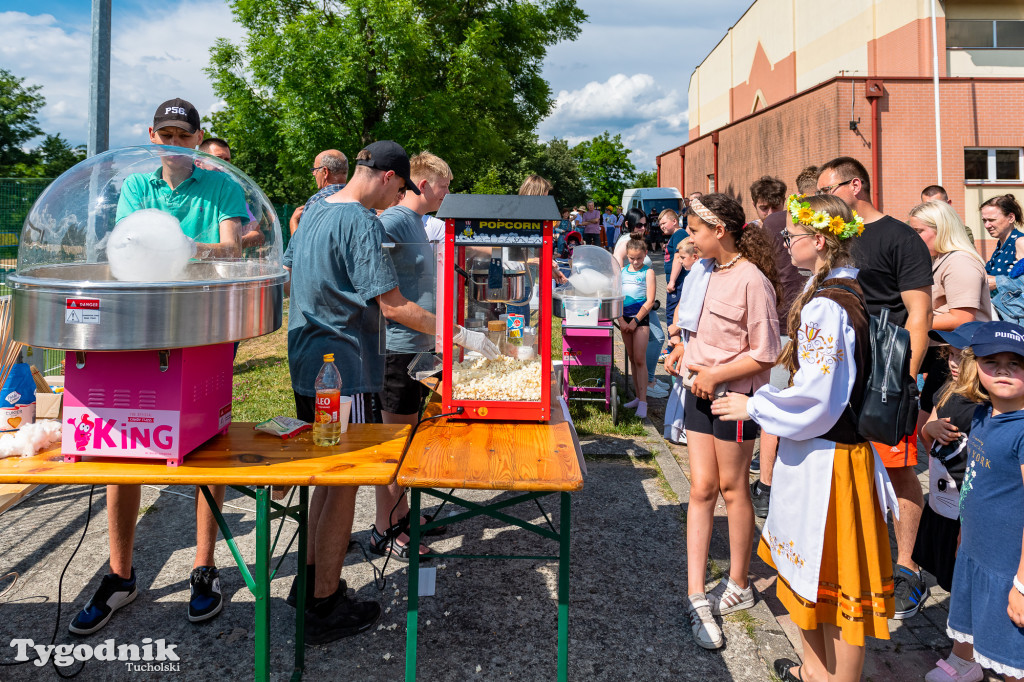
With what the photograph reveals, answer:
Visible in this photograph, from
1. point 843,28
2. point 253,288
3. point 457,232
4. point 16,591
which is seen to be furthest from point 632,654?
point 843,28

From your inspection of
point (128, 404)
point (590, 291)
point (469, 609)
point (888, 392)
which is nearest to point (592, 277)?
point (590, 291)

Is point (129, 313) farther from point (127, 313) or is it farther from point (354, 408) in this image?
point (354, 408)

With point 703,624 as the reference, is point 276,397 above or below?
above

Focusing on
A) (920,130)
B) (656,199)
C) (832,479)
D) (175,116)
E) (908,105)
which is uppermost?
(656,199)

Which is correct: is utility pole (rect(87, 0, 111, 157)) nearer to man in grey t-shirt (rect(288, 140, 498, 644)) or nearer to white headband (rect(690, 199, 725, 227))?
man in grey t-shirt (rect(288, 140, 498, 644))

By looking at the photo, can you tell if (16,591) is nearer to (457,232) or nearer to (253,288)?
(253,288)

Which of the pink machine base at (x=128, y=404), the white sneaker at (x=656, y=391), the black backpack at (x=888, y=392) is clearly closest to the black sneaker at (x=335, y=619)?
the pink machine base at (x=128, y=404)

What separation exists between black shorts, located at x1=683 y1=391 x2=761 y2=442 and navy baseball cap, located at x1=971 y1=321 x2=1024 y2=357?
0.98m

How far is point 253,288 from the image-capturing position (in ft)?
8.61

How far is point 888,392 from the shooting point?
248cm

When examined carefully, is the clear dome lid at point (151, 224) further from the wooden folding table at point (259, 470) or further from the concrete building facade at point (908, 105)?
the concrete building facade at point (908, 105)

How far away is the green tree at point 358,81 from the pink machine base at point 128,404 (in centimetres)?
1447

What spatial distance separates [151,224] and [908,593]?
153 inches

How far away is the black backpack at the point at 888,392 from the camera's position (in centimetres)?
246
